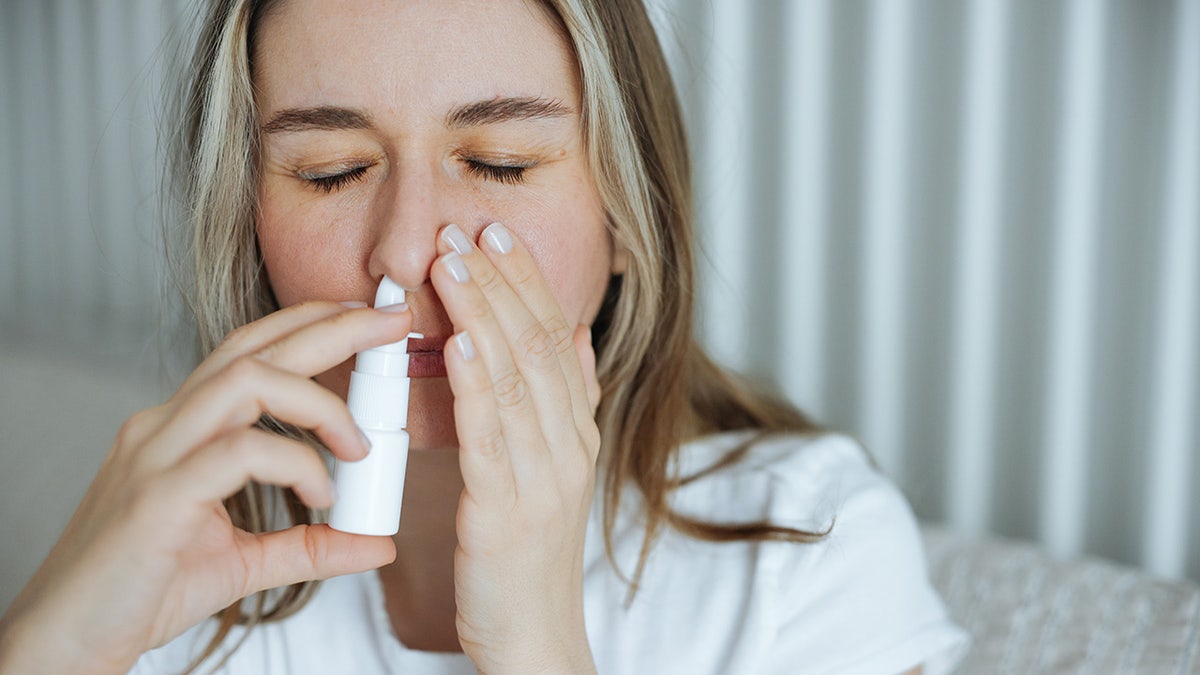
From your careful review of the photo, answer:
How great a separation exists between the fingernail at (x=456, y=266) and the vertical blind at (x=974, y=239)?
0.56 m

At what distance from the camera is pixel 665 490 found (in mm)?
1135

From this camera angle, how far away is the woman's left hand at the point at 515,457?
761 millimetres

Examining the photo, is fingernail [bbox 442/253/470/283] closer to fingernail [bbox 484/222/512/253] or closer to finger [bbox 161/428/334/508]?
fingernail [bbox 484/222/512/253]

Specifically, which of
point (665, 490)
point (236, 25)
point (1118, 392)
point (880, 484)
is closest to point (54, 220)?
point (236, 25)

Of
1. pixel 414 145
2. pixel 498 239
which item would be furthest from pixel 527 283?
pixel 414 145

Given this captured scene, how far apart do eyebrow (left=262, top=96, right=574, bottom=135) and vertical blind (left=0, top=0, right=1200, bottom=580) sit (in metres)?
0.37

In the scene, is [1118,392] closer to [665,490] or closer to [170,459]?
[665,490]

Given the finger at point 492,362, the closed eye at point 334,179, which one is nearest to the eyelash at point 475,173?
the closed eye at point 334,179

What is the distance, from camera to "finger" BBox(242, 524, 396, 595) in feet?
2.58

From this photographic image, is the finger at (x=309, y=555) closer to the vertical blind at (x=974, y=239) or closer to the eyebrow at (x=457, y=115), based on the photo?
the eyebrow at (x=457, y=115)

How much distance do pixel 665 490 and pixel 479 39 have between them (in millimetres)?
515

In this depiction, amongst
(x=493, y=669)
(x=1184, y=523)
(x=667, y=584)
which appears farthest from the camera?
(x=1184, y=523)

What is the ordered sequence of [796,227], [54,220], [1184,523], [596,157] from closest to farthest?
[596,157] → [1184,523] → [796,227] → [54,220]

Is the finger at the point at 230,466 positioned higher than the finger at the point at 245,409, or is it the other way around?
the finger at the point at 245,409
